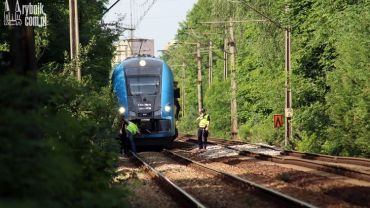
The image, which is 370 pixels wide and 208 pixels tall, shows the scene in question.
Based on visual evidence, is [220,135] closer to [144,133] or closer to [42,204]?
[144,133]

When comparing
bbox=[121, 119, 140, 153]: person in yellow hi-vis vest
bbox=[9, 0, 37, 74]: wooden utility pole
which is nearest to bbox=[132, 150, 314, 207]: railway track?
bbox=[9, 0, 37, 74]: wooden utility pole

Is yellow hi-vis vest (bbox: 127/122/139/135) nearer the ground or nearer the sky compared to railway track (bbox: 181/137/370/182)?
nearer the sky

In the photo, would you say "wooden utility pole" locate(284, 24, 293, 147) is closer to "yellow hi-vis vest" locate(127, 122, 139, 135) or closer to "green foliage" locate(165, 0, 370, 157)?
"green foliage" locate(165, 0, 370, 157)

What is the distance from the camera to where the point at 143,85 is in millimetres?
26141

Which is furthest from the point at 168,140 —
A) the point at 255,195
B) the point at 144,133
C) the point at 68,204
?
the point at 68,204

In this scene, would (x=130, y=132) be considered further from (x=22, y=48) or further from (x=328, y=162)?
(x=22, y=48)

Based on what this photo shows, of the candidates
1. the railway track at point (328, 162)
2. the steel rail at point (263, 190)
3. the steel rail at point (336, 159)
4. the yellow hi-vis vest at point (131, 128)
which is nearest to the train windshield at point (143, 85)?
the yellow hi-vis vest at point (131, 128)

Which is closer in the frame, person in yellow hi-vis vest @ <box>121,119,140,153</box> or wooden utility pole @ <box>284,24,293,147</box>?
person in yellow hi-vis vest @ <box>121,119,140,153</box>

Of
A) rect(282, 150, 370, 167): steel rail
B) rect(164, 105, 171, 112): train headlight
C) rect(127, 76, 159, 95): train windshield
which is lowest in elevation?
rect(282, 150, 370, 167): steel rail

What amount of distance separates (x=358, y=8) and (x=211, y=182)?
19.0 m

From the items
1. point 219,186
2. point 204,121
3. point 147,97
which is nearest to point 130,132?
point 147,97

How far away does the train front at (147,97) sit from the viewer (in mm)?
25578

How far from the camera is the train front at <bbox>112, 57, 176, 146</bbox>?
83.9 feet

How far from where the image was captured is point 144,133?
25.6 m
